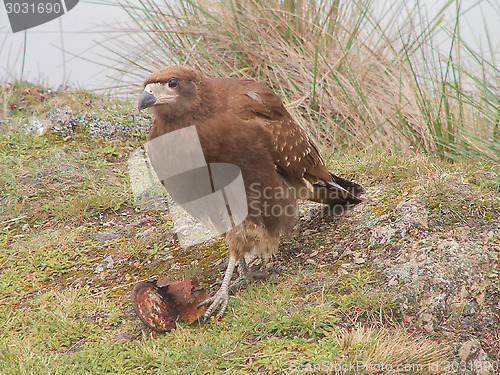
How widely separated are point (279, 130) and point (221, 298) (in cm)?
111

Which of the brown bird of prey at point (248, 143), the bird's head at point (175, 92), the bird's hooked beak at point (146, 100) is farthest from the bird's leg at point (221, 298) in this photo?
the bird's hooked beak at point (146, 100)

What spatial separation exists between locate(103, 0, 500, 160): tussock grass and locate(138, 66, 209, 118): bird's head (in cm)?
260

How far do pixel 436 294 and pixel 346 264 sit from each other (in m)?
0.58

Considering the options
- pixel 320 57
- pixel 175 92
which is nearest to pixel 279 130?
pixel 175 92

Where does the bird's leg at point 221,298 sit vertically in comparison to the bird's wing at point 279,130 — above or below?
below

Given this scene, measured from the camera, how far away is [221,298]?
129 inches

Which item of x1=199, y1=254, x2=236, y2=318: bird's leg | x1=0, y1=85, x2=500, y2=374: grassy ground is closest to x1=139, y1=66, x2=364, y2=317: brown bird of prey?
x1=199, y1=254, x2=236, y2=318: bird's leg

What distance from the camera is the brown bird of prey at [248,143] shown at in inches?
121

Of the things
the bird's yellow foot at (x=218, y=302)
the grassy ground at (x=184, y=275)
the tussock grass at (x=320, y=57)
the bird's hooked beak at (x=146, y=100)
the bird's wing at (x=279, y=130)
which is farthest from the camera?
the tussock grass at (x=320, y=57)

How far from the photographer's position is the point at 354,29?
6.14 metres

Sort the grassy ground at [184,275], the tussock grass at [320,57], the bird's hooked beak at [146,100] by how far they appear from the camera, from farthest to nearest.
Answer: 1. the tussock grass at [320,57]
2. the bird's hooked beak at [146,100]
3. the grassy ground at [184,275]

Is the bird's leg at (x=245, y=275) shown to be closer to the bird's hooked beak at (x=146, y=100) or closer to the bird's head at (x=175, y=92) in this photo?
the bird's head at (x=175, y=92)

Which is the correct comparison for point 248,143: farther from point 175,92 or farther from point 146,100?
point 146,100

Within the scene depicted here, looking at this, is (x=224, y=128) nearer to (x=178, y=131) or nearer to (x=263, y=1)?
(x=178, y=131)
